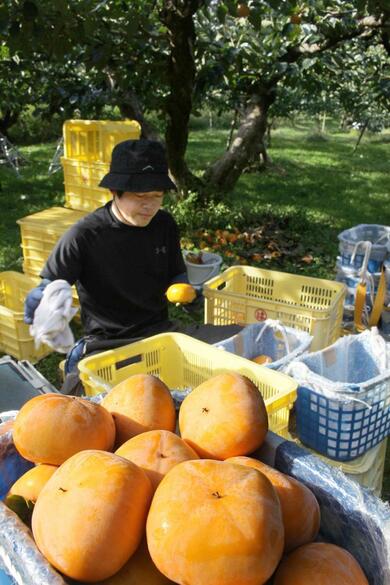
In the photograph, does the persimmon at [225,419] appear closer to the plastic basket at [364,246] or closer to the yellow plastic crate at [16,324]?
the yellow plastic crate at [16,324]

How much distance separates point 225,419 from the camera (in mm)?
1173

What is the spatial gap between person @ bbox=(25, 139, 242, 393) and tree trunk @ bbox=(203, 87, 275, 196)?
4595mm

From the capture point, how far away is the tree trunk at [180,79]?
4.52 m

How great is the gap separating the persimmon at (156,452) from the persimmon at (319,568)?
256 mm

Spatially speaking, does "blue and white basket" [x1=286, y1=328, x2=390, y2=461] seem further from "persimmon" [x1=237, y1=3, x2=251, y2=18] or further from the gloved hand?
"persimmon" [x1=237, y1=3, x2=251, y2=18]

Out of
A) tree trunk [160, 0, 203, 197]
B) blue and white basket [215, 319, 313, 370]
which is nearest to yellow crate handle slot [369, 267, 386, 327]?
blue and white basket [215, 319, 313, 370]

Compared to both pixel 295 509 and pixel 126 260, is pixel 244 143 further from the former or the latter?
pixel 295 509

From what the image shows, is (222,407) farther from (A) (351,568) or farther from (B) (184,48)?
(B) (184,48)

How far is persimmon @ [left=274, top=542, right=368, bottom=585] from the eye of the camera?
92 cm

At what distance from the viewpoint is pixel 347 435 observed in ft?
7.95

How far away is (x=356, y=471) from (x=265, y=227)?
508 centimetres

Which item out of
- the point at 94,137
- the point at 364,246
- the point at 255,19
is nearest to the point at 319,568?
the point at 255,19

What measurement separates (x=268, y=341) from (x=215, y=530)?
2.07 metres

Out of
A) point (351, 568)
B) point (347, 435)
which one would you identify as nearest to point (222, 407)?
point (351, 568)
